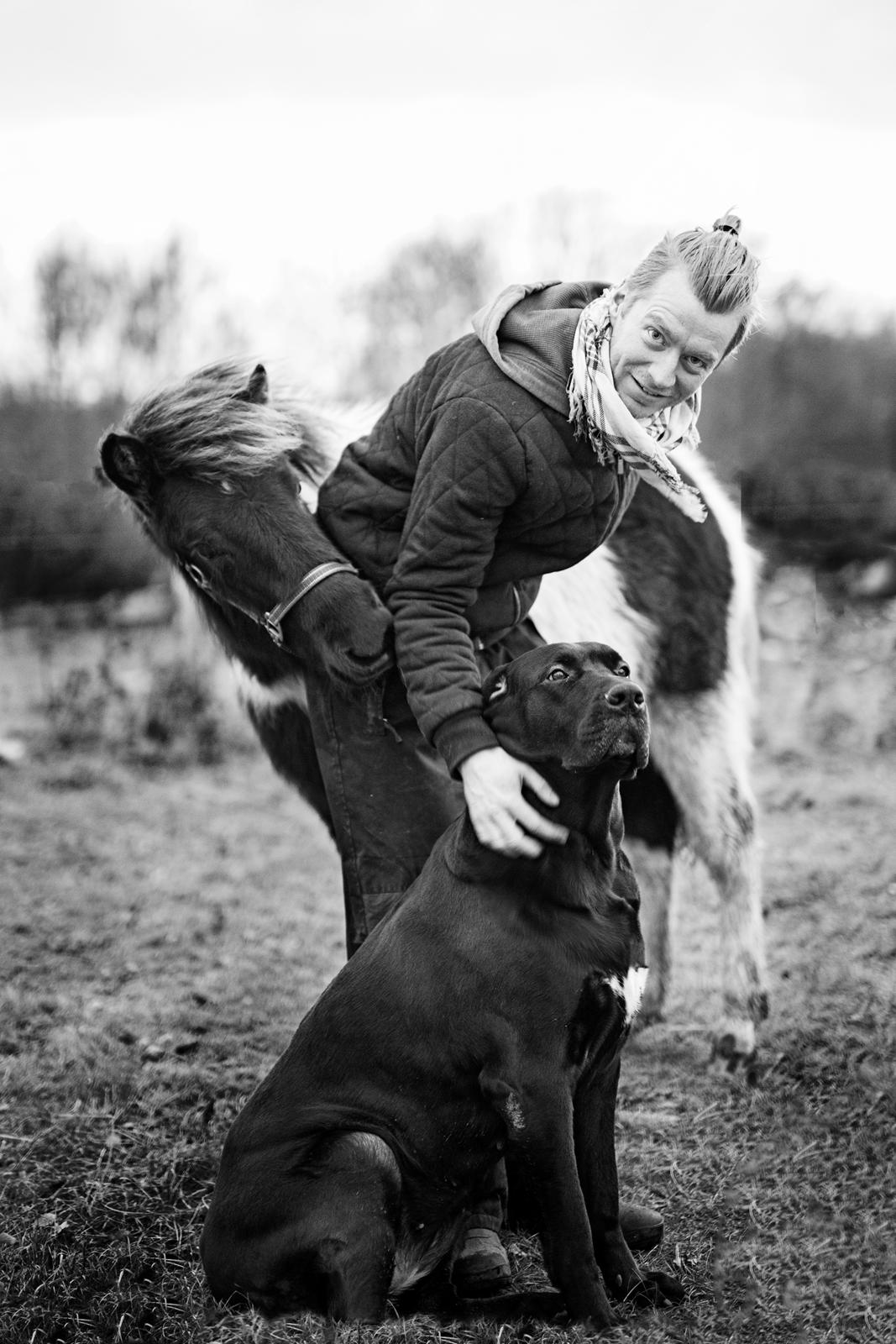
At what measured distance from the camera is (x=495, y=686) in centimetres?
267

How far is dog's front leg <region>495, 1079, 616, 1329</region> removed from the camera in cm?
241

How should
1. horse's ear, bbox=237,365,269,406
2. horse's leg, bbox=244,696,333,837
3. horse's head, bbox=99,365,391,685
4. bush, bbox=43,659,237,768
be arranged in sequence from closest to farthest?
horse's head, bbox=99,365,391,685
horse's ear, bbox=237,365,269,406
horse's leg, bbox=244,696,333,837
bush, bbox=43,659,237,768

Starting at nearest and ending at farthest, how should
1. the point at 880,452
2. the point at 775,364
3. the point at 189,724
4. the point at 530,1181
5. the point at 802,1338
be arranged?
the point at 530,1181
the point at 802,1338
the point at 189,724
the point at 775,364
the point at 880,452

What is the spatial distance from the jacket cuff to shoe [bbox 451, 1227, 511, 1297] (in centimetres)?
115

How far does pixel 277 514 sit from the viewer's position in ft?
10.2

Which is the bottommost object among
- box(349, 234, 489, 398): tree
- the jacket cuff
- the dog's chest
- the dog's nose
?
box(349, 234, 489, 398): tree

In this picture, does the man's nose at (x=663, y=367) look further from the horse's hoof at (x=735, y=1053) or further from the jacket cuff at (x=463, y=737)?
the horse's hoof at (x=735, y=1053)

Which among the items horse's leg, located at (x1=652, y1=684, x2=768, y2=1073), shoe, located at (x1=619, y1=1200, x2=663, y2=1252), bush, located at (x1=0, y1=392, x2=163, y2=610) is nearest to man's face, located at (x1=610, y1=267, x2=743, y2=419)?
shoe, located at (x1=619, y1=1200, x2=663, y2=1252)

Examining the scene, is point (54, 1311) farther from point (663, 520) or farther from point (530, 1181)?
point (663, 520)

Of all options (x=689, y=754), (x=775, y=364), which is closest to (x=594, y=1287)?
(x=689, y=754)

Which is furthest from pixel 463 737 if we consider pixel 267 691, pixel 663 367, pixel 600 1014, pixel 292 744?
pixel 292 744

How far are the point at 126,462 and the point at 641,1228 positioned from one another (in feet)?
7.62

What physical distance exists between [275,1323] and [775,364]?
27.0 metres

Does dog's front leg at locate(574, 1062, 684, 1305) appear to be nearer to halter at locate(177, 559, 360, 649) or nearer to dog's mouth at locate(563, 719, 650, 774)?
dog's mouth at locate(563, 719, 650, 774)
